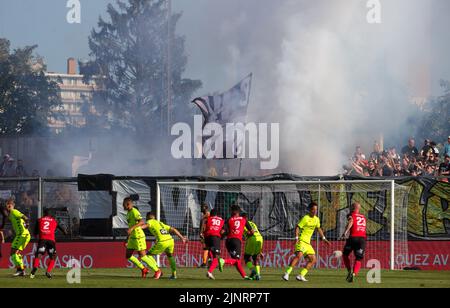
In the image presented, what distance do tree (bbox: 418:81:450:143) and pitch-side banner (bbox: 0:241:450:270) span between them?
1114 inches

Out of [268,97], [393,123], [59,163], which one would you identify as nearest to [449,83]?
[393,123]

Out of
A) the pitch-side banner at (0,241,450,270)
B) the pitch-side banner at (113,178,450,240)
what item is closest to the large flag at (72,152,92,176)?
the pitch-side banner at (0,241,450,270)

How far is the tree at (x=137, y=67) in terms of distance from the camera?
58.8 meters

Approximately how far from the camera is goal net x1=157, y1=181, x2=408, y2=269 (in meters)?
32.9

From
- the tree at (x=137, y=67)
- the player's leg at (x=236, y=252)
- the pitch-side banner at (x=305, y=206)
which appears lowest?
the player's leg at (x=236, y=252)

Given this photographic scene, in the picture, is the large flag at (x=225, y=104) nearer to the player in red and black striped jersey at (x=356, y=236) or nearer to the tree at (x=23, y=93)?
the player in red and black striped jersey at (x=356, y=236)

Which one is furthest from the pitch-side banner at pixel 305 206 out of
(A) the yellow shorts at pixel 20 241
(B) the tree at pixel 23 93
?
(B) the tree at pixel 23 93

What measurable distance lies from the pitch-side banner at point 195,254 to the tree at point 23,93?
922 inches

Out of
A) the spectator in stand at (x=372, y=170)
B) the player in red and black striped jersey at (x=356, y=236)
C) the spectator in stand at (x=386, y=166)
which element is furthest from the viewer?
the spectator in stand at (x=372, y=170)

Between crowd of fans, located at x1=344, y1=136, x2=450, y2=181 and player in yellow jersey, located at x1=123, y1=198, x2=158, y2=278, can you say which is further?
crowd of fans, located at x1=344, y1=136, x2=450, y2=181

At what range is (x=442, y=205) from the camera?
32.8 meters

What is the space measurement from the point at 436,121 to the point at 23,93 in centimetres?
2297

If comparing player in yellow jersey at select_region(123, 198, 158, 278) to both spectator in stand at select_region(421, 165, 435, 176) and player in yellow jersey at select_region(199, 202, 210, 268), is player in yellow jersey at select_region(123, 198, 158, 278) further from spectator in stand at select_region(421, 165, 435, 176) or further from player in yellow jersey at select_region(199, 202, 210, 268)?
spectator in stand at select_region(421, 165, 435, 176)
